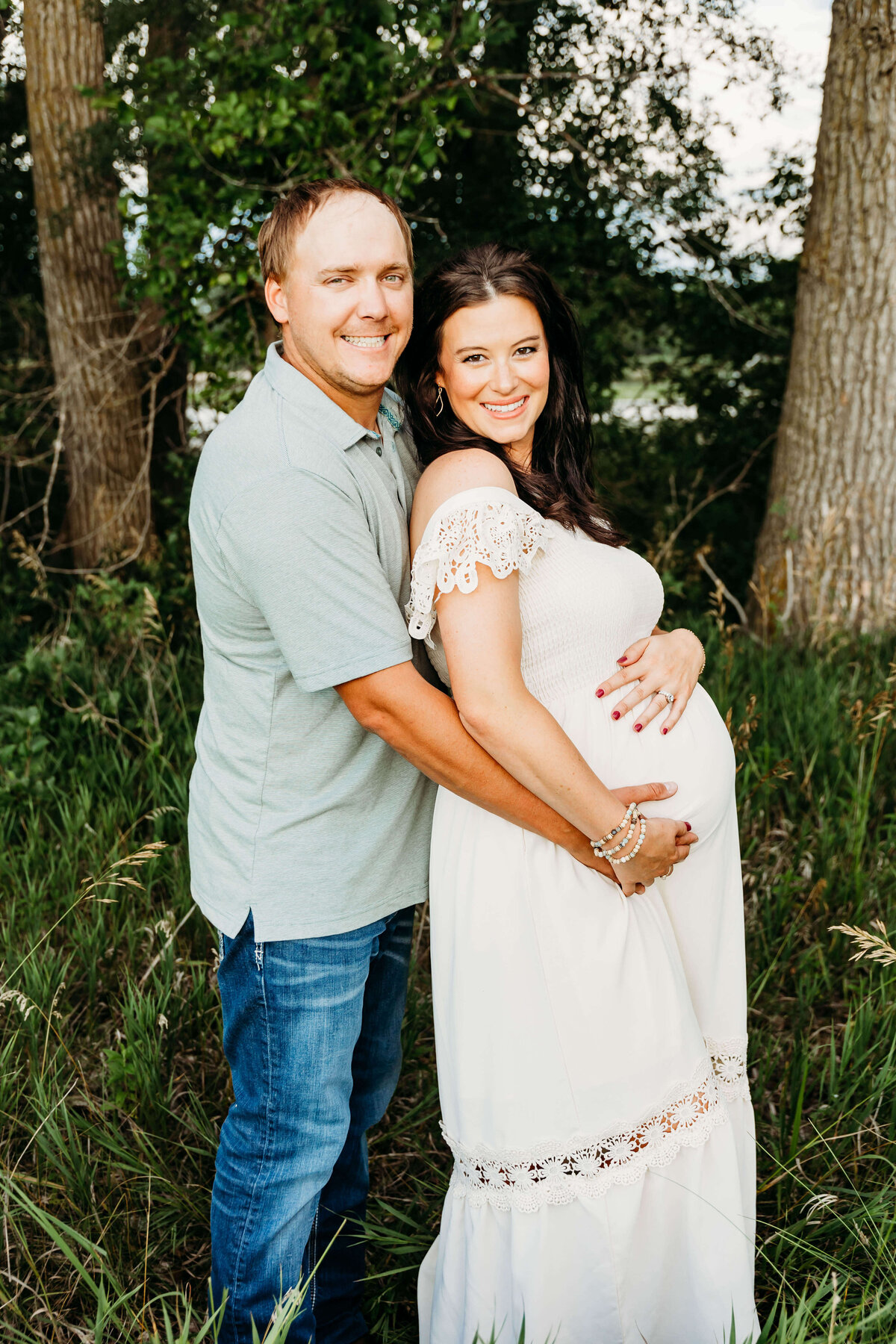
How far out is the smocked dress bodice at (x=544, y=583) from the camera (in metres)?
1.59

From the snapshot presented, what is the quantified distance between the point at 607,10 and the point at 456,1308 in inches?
242

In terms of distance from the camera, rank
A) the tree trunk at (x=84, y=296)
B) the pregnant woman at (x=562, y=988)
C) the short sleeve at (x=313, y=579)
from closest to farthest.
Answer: the short sleeve at (x=313, y=579)
the pregnant woman at (x=562, y=988)
the tree trunk at (x=84, y=296)

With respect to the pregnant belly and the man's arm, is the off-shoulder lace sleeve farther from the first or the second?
the pregnant belly

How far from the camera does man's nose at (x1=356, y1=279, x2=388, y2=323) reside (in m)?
1.68

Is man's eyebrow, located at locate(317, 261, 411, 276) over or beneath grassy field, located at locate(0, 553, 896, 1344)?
over

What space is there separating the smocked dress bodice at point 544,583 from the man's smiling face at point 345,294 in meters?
0.29

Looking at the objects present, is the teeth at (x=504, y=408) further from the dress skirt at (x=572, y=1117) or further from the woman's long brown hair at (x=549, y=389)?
the dress skirt at (x=572, y=1117)

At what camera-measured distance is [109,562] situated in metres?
5.18

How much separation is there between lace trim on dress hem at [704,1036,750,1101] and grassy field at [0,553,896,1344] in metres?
0.22

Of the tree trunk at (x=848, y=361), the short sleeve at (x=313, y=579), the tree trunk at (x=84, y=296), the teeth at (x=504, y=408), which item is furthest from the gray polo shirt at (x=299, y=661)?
the tree trunk at (x=84, y=296)

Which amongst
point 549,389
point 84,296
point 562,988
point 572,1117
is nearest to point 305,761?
point 562,988

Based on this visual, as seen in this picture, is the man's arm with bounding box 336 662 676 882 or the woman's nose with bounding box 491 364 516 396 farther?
the woman's nose with bounding box 491 364 516 396

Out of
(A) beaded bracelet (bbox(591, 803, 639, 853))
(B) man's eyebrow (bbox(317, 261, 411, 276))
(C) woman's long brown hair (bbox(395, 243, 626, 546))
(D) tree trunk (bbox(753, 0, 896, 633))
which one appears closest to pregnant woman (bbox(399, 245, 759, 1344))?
(A) beaded bracelet (bbox(591, 803, 639, 853))

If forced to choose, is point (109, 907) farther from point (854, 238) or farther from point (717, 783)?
point (854, 238)
